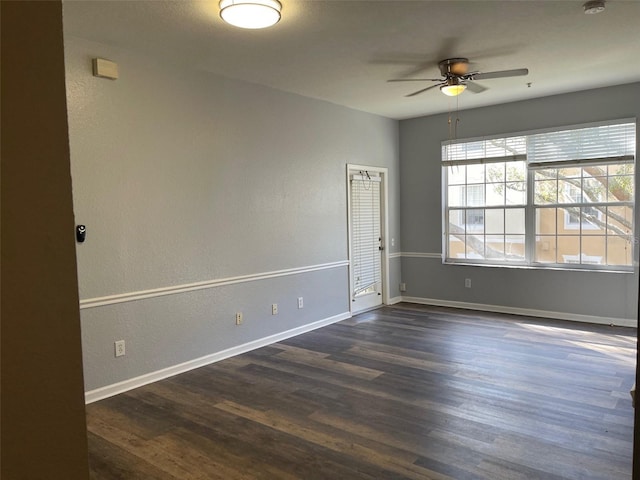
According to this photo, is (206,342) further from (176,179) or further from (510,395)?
(510,395)

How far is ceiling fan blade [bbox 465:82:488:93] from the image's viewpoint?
477 centimetres

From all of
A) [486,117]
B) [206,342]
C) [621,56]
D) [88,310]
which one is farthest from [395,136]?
[88,310]

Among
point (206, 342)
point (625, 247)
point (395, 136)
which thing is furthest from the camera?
point (395, 136)

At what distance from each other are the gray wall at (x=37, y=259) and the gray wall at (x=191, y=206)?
3056 mm

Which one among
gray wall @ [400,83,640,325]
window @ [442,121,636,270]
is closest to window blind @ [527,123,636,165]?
window @ [442,121,636,270]

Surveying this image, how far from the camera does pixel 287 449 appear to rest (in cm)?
282

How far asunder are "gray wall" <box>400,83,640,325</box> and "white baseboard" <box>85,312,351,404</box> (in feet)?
6.55

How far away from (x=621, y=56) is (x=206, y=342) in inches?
183

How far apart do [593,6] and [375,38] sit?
4.86 feet

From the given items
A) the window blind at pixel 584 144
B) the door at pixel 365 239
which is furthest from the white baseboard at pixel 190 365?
the window blind at pixel 584 144

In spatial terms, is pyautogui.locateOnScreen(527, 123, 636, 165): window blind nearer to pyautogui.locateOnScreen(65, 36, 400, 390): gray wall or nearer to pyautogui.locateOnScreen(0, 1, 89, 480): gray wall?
pyautogui.locateOnScreen(65, 36, 400, 390): gray wall

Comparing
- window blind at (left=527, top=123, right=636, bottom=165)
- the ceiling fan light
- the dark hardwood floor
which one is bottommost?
the dark hardwood floor

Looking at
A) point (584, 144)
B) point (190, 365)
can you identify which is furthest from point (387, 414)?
point (584, 144)

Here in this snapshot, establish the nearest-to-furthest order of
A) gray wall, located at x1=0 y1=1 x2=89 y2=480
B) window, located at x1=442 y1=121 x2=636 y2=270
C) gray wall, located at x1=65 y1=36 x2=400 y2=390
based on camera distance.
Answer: gray wall, located at x1=0 y1=1 x2=89 y2=480
gray wall, located at x1=65 y1=36 x2=400 y2=390
window, located at x1=442 y1=121 x2=636 y2=270
